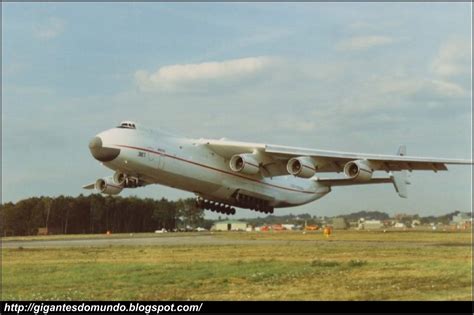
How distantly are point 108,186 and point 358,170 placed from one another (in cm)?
1497

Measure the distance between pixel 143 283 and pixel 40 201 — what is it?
6540 centimetres

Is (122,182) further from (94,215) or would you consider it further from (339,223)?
(339,223)

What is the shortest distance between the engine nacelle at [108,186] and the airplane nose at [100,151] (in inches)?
300

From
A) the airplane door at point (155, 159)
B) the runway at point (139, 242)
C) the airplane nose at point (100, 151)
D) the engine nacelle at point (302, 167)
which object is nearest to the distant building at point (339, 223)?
the runway at point (139, 242)

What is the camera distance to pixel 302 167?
3069cm

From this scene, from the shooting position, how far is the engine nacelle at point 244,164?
31.8 metres

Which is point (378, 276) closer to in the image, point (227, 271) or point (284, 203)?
point (227, 271)

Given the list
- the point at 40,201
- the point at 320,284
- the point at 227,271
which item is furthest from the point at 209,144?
the point at 40,201

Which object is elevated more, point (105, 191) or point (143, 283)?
point (105, 191)

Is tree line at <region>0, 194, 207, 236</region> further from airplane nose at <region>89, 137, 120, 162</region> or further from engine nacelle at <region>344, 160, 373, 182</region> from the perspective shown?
airplane nose at <region>89, 137, 120, 162</region>

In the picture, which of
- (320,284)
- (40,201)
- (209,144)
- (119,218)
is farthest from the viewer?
(119,218)

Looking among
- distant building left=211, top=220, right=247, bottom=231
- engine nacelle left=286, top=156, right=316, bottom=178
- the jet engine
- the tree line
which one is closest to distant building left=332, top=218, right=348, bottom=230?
distant building left=211, top=220, right=247, bottom=231

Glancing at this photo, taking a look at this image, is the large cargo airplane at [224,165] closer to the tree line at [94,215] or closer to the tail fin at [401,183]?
the tail fin at [401,183]
